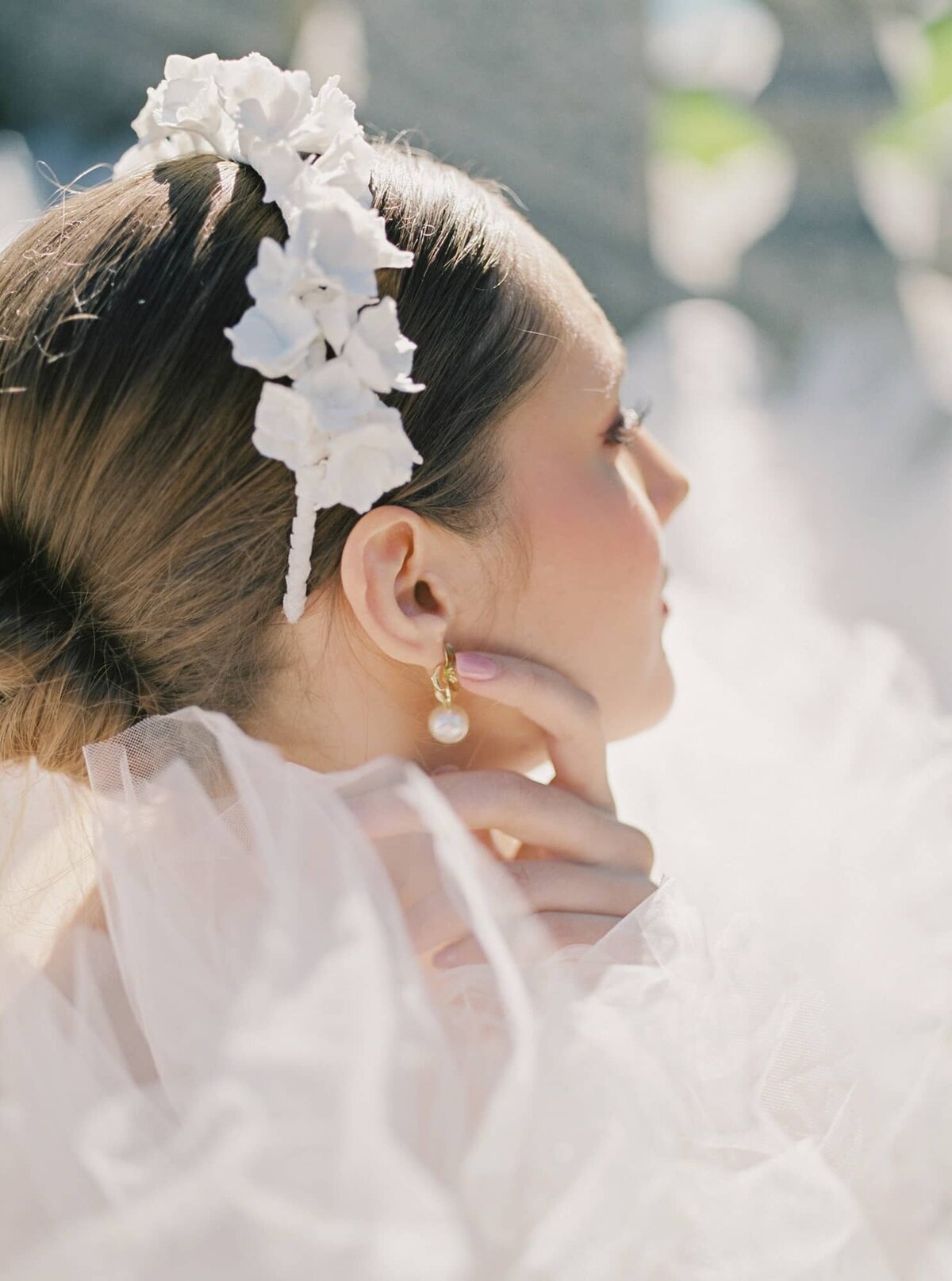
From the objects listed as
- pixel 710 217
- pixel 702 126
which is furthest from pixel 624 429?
pixel 702 126

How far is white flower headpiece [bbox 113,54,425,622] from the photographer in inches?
41.8

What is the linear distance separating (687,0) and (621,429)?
3278mm

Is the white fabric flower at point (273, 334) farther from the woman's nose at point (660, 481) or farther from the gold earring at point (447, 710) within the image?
the woman's nose at point (660, 481)

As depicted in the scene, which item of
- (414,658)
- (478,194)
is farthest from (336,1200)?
(478,194)

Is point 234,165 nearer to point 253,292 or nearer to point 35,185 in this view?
point 253,292

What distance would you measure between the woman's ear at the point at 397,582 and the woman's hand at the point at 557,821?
0.06 metres

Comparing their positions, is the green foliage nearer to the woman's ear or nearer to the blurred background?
the blurred background

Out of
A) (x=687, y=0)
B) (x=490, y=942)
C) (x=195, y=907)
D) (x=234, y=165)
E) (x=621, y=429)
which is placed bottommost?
(x=195, y=907)

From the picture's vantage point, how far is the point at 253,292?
3.46ft

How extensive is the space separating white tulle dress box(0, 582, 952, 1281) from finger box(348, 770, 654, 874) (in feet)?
0.30

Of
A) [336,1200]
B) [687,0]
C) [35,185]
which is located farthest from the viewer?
[687,0]

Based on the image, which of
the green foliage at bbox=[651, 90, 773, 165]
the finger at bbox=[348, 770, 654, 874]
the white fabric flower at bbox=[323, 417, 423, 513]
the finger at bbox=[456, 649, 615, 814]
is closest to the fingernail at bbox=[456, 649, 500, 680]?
the finger at bbox=[456, 649, 615, 814]

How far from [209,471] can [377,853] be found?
0.40 metres

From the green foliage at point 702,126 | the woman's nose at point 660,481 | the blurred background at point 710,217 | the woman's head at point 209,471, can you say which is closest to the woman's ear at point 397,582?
the woman's head at point 209,471
